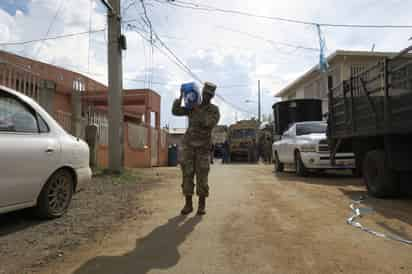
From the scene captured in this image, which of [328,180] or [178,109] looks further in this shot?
[328,180]

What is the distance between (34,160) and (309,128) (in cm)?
865

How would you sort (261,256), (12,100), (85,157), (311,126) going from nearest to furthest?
(261,256), (12,100), (85,157), (311,126)

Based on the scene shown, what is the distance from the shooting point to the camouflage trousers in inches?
192

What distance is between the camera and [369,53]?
2070 cm

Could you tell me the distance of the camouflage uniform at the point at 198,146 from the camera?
4.89 m

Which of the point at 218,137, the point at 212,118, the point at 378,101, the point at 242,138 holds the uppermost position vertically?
the point at 218,137

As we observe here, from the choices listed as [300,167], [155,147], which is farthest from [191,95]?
[155,147]

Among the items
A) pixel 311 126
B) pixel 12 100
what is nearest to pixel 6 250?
pixel 12 100

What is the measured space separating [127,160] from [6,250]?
35.9 feet

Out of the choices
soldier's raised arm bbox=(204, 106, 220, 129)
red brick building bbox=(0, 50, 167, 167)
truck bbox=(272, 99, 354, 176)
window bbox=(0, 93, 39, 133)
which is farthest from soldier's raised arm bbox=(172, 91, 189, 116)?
truck bbox=(272, 99, 354, 176)

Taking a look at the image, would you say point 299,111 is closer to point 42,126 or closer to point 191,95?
point 191,95

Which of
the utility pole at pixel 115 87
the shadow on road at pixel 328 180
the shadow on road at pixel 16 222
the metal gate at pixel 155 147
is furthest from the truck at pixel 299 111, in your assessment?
the shadow on road at pixel 16 222

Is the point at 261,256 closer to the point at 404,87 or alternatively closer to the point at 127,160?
the point at 404,87

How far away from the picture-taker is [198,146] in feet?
16.1
